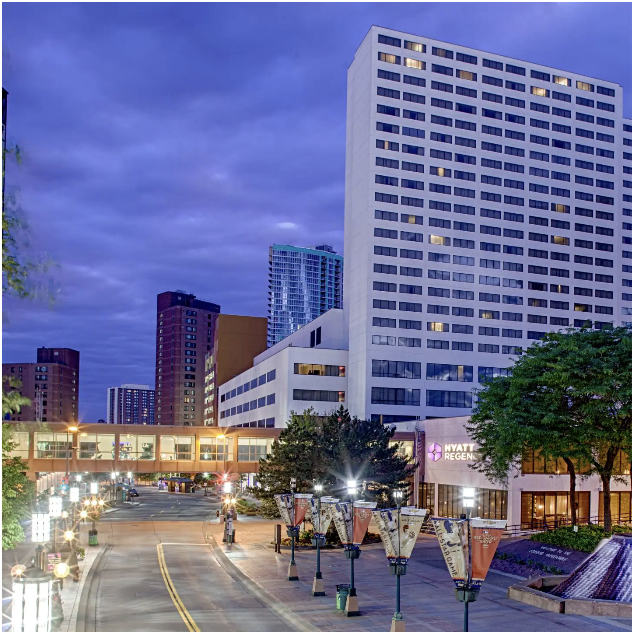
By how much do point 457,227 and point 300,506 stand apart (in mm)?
81461

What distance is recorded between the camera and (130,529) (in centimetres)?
6969

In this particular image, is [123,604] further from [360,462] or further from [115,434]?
[115,434]

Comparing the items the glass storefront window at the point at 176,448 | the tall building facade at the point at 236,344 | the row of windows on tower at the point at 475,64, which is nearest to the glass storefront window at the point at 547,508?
the glass storefront window at the point at 176,448

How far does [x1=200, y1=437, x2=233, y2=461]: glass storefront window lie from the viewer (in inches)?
3162

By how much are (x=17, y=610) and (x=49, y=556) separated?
2441 cm

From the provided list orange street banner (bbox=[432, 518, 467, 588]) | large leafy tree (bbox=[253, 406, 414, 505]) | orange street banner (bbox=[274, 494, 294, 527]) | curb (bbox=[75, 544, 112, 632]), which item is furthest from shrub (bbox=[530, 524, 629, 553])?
curb (bbox=[75, 544, 112, 632])

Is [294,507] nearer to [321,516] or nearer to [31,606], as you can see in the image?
[321,516]

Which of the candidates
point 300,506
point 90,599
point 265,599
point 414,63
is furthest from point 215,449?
point 414,63

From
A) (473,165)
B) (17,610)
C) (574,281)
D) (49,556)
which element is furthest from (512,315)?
(17,610)

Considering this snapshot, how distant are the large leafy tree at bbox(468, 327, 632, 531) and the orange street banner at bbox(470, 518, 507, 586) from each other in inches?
845

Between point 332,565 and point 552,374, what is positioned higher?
point 552,374

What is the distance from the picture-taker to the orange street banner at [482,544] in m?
25.0

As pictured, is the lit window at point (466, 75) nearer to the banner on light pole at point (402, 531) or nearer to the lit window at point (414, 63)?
the lit window at point (414, 63)

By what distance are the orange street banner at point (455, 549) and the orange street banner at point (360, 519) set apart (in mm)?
8317
